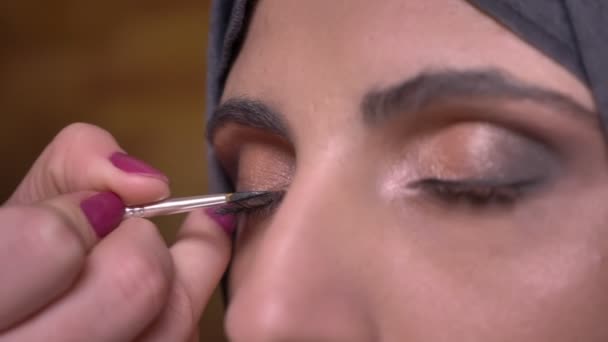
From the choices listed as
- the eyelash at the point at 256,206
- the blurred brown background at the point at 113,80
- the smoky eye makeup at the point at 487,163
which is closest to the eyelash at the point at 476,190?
the smoky eye makeup at the point at 487,163

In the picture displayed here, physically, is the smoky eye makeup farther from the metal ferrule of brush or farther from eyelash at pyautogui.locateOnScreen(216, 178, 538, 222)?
the metal ferrule of brush

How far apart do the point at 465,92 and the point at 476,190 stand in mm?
98

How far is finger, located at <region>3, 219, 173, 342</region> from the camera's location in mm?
506

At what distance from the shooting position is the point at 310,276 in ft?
1.74

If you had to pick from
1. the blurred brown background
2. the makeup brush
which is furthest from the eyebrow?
the blurred brown background

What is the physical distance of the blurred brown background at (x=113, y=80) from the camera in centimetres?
139

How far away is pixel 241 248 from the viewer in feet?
2.51

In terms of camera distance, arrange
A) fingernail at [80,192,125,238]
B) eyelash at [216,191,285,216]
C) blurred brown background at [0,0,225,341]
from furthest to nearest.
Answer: blurred brown background at [0,0,225,341]
eyelash at [216,191,285,216]
fingernail at [80,192,125,238]

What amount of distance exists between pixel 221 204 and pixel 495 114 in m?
0.35

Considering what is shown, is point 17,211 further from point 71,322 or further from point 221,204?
point 221,204

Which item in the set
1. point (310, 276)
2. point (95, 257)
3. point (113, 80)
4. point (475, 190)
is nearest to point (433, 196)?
point (475, 190)

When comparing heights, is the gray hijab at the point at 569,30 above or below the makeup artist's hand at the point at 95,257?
above

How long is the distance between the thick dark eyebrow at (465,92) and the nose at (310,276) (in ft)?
0.34

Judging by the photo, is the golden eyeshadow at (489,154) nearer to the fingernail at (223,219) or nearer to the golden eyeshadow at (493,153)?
the golden eyeshadow at (493,153)
